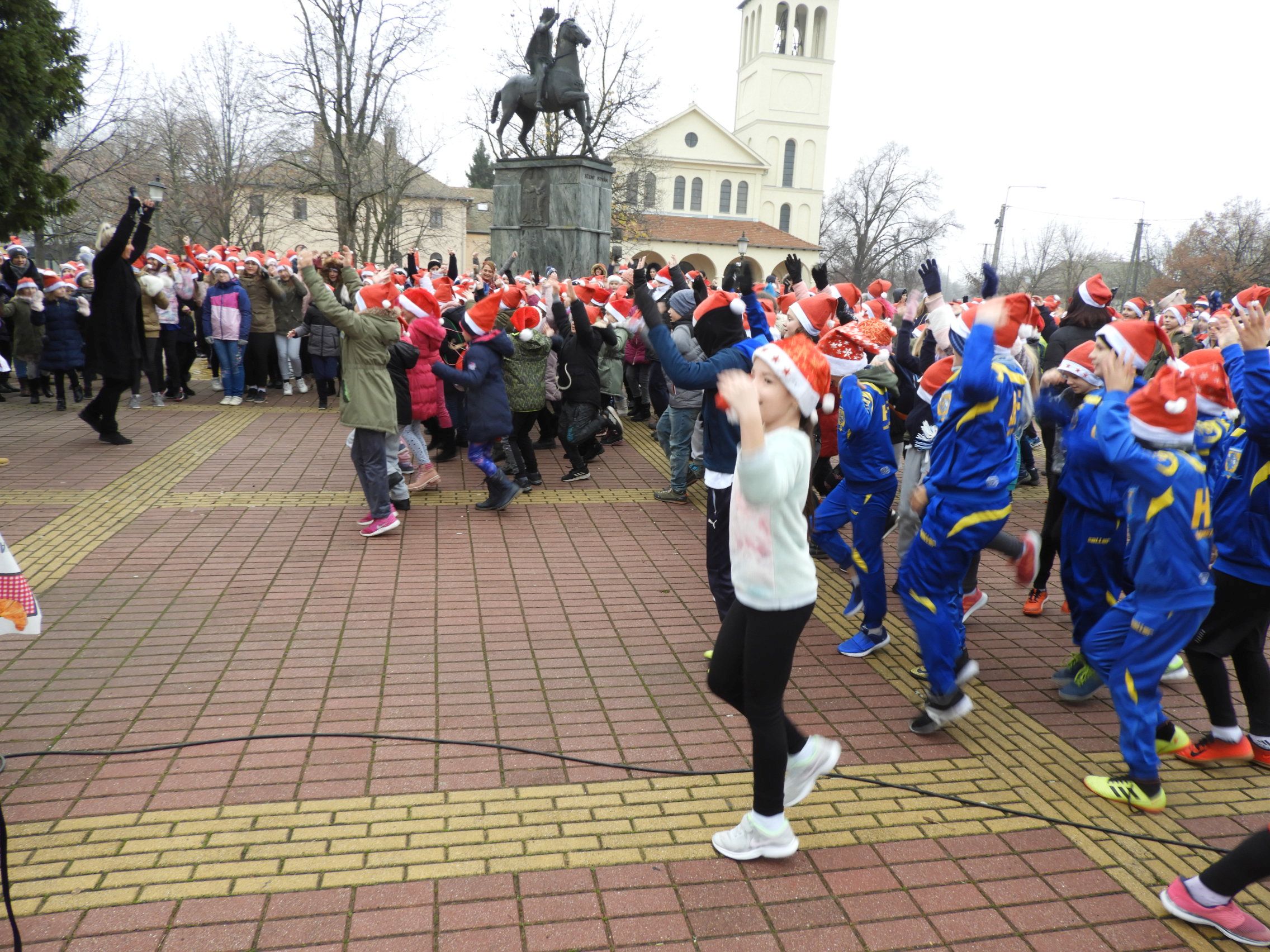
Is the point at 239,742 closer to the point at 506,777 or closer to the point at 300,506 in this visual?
the point at 506,777

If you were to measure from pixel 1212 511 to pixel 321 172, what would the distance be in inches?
1231

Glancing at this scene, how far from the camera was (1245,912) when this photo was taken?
9.84 ft

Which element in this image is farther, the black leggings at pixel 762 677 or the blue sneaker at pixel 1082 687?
the blue sneaker at pixel 1082 687

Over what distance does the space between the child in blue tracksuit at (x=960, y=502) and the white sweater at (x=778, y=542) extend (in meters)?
1.35

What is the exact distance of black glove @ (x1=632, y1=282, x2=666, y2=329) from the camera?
13.5ft

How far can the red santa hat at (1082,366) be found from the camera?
4.67m

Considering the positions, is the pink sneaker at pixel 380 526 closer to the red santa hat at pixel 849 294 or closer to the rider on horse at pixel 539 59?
the red santa hat at pixel 849 294

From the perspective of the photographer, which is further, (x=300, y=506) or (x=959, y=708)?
(x=300, y=506)

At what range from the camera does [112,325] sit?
32.1ft

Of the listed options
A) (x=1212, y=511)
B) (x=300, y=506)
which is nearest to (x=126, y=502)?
(x=300, y=506)

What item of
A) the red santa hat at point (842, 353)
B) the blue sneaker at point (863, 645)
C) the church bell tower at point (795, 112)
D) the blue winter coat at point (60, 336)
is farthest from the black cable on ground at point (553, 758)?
the church bell tower at point (795, 112)

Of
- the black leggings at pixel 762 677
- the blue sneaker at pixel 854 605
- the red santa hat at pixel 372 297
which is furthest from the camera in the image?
the red santa hat at pixel 372 297

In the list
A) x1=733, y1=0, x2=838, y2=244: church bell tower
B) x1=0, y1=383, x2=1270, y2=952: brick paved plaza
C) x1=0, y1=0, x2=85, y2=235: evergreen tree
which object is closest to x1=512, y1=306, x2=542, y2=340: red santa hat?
x1=0, y1=383, x2=1270, y2=952: brick paved plaza

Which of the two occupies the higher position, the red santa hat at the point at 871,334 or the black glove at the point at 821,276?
the black glove at the point at 821,276
